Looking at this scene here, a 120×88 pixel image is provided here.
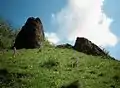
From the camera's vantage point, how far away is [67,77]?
41625 mm

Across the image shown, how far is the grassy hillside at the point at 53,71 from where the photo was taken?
38.7 metres

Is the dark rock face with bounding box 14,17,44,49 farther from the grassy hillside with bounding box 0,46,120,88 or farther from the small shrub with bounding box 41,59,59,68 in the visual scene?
the small shrub with bounding box 41,59,59,68

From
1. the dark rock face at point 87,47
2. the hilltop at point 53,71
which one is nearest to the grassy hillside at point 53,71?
the hilltop at point 53,71

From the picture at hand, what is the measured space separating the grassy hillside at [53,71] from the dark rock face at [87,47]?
1251cm

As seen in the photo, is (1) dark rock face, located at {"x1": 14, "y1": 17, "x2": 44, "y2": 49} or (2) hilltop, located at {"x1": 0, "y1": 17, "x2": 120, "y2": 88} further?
(1) dark rock face, located at {"x1": 14, "y1": 17, "x2": 44, "y2": 49}

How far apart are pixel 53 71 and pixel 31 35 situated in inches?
1000

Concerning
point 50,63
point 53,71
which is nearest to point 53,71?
point 53,71

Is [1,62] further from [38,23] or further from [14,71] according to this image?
[38,23]

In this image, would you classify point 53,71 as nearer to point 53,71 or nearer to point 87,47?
point 53,71

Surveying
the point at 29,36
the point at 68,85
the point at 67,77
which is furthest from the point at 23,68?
the point at 29,36

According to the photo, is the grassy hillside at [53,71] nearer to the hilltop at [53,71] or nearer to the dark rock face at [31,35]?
the hilltop at [53,71]

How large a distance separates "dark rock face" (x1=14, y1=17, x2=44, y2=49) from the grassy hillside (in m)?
10.3

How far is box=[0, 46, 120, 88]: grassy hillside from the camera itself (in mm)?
38688

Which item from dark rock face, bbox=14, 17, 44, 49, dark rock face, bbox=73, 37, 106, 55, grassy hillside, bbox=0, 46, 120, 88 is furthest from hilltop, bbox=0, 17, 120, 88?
dark rock face, bbox=73, 37, 106, 55
